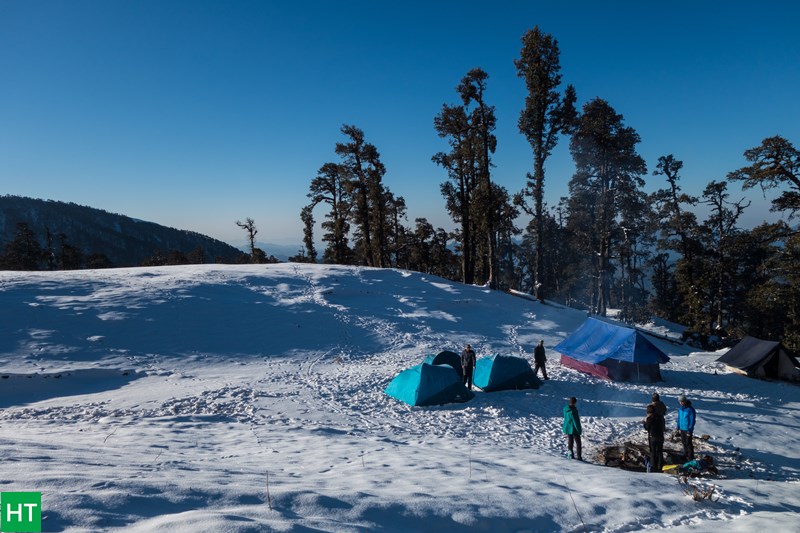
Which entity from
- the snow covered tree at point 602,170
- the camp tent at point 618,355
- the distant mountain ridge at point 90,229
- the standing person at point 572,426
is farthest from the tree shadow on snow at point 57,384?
the distant mountain ridge at point 90,229

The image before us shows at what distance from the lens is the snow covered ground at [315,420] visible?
18.1 ft

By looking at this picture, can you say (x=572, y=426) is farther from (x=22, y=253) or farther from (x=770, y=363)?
(x=22, y=253)

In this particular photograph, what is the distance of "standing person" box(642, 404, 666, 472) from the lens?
9.24 meters

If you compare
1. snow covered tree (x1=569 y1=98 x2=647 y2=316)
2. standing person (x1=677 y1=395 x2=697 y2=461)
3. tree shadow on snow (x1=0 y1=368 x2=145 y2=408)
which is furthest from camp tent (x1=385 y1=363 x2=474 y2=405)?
snow covered tree (x1=569 y1=98 x2=647 y2=316)

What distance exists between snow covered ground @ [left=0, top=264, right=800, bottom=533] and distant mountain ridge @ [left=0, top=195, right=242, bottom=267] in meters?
107

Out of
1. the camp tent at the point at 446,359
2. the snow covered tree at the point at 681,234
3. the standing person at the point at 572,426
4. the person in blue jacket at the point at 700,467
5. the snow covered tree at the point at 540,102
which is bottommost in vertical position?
the person in blue jacket at the point at 700,467

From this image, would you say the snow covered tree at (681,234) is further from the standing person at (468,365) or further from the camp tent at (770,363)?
the standing person at (468,365)

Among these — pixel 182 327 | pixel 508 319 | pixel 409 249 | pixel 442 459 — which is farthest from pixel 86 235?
pixel 442 459

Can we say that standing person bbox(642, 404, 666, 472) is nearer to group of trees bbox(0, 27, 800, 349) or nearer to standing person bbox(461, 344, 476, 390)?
standing person bbox(461, 344, 476, 390)

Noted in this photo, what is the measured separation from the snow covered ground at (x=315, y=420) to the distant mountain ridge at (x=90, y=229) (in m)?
107

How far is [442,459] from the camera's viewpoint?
28.4 ft

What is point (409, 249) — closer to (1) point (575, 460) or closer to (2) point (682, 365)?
(2) point (682, 365)

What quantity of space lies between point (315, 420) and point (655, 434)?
28.7 feet

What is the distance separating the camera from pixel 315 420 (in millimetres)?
11492
